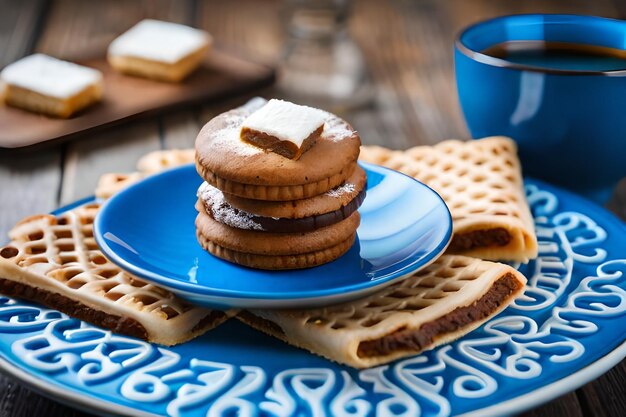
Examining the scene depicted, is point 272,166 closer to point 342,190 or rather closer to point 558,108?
point 342,190

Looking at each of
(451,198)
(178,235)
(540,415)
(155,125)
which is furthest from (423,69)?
(540,415)

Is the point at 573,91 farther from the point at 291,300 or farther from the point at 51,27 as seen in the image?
the point at 51,27

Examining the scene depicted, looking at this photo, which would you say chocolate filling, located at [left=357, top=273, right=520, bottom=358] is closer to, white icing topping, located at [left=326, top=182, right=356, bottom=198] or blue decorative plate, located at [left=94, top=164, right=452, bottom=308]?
blue decorative plate, located at [left=94, top=164, right=452, bottom=308]

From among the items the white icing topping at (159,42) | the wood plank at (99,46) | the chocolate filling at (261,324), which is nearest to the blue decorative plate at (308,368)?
the chocolate filling at (261,324)

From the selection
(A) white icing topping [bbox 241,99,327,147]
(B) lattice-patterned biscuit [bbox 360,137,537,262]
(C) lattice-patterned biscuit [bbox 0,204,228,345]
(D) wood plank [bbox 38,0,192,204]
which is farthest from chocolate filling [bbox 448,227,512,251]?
(D) wood plank [bbox 38,0,192,204]

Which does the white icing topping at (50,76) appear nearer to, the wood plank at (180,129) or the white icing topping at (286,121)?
the wood plank at (180,129)

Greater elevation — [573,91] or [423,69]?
[573,91]

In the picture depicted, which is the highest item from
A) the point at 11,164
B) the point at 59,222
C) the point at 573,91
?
the point at 573,91
